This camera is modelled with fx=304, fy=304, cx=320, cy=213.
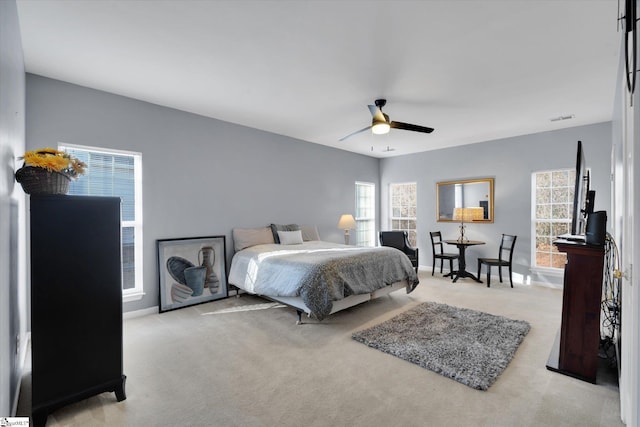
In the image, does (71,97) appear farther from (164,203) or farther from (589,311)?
(589,311)

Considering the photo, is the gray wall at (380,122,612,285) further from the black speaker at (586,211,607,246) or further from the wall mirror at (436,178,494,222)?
the black speaker at (586,211,607,246)

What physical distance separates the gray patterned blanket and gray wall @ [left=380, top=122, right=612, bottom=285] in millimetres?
2512

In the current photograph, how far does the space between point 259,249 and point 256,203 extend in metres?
0.95

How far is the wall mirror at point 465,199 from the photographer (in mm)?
5703

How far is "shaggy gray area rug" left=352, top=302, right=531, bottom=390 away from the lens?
241 cm

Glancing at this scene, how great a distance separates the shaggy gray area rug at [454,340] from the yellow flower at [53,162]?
107 inches

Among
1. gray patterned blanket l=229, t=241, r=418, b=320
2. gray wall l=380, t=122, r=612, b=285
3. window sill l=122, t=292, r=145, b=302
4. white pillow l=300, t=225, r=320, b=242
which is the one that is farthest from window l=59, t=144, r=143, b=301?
gray wall l=380, t=122, r=612, b=285

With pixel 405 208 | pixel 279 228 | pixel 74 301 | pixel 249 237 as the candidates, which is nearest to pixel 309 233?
pixel 279 228

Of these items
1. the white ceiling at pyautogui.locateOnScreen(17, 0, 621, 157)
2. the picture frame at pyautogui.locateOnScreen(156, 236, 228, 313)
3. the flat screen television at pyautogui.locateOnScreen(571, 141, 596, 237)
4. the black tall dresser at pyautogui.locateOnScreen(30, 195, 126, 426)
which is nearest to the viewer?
the black tall dresser at pyautogui.locateOnScreen(30, 195, 126, 426)

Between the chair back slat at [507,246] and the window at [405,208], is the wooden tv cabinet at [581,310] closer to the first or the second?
the chair back slat at [507,246]

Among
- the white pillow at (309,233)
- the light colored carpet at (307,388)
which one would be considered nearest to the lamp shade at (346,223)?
the white pillow at (309,233)

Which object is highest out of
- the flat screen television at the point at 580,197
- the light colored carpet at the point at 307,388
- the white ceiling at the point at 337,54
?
the white ceiling at the point at 337,54

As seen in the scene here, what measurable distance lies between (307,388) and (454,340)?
1.57 meters

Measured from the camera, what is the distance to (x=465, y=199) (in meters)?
6.09
